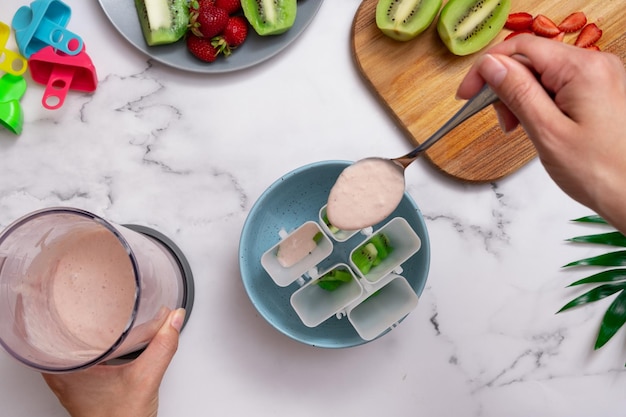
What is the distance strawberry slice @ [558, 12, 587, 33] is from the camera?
1.18m

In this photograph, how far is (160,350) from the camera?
0.99 m

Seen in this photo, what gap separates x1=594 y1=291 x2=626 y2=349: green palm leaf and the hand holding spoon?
1.78ft

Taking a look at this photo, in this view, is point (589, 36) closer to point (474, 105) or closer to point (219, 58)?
point (474, 105)

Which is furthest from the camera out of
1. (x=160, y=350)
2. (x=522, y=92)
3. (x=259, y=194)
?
(x=259, y=194)

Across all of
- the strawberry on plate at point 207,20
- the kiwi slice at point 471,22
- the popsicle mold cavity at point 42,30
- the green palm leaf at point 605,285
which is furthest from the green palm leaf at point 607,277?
the popsicle mold cavity at point 42,30

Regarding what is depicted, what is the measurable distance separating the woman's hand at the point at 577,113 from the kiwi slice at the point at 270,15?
1.35 feet

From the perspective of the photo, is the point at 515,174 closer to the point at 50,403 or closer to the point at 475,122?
the point at 475,122

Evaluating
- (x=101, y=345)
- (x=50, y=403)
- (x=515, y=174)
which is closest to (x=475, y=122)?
(x=515, y=174)

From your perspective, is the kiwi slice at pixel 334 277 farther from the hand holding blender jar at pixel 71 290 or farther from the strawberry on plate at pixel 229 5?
the strawberry on plate at pixel 229 5

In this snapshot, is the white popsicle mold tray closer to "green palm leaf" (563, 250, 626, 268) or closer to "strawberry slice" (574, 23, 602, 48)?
"green palm leaf" (563, 250, 626, 268)

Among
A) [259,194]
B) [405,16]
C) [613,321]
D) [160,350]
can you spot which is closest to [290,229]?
[259,194]

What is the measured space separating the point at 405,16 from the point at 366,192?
0.36m

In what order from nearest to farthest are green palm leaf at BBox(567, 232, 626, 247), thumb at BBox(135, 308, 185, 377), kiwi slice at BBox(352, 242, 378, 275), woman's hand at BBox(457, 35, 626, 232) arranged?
woman's hand at BBox(457, 35, 626, 232), thumb at BBox(135, 308, 185, 377), kiwi slice at BBox(352, 242, 378, 275), green palm leaf at BBox(567, 232, 626, 247)

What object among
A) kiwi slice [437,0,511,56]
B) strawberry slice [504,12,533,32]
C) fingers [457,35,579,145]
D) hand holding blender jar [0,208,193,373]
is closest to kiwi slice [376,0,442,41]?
kiwi slice [437,0,511,56]
